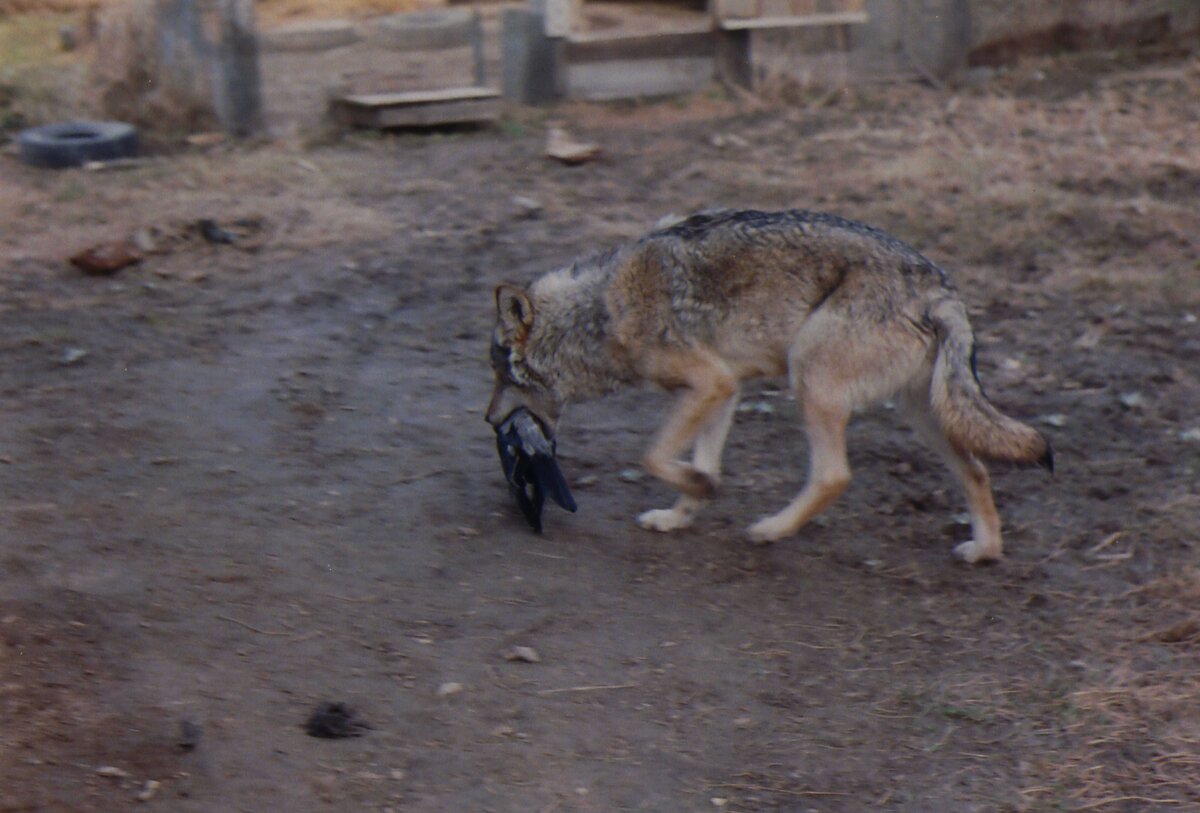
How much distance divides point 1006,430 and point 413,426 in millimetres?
2639

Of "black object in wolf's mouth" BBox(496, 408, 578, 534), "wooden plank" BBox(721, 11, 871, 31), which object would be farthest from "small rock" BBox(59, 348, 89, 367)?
"wooden plank" BBox(721, 11, 871, 31)

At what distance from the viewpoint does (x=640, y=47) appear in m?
11.7

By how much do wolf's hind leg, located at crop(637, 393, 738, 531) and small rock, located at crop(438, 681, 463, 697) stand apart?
4.58 feet

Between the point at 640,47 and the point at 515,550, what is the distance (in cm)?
744

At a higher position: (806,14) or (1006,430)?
(806,14)

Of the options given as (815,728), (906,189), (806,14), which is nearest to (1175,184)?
(906,189)

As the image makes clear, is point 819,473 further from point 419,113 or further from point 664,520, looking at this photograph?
point 419,113

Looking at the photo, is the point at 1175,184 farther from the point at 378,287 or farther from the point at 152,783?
the point at 152,783

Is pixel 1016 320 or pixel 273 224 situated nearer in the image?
pixel 1016 320

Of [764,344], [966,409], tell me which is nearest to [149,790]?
[764,344]

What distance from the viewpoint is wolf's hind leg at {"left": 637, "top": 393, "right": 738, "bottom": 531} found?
18.0 ft

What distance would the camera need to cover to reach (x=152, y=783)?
3705 mm

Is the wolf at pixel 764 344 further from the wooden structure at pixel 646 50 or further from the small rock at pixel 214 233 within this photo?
the wooden structure at pixel 646 50

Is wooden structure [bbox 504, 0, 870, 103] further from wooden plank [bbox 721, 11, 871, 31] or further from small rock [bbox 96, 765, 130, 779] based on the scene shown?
small rock [bbox 96, 765, 130, 779]
